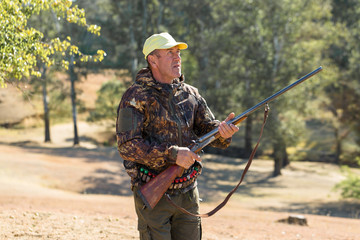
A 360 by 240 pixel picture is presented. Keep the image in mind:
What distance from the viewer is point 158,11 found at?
32125 mm

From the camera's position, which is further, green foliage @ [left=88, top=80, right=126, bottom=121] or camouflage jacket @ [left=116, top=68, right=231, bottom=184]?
green foliage @ [left=88, top=80, right=126, bottom=121]

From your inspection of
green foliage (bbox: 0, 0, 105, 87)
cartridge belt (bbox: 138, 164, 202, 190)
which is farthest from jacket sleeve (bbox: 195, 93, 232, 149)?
green foliage (bbox: 0, 0, 105, 87)

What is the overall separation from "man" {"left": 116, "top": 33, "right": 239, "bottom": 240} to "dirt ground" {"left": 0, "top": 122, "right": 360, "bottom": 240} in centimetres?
313

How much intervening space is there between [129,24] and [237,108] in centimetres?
965

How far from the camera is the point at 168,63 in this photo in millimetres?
3555

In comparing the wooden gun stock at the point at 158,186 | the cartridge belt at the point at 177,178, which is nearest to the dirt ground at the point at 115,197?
the cartridge belt at the point at 177,178

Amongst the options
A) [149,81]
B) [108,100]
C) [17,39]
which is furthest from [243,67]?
[149,81]

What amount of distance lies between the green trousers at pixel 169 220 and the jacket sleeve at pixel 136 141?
1.07ft

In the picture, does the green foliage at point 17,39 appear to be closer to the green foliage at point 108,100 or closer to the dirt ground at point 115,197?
the dirt ground at point 115,197

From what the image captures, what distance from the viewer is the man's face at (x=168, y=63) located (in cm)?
355

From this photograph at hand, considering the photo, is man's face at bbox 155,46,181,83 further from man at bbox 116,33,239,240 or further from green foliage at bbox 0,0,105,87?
green foliage at bbox 0,0,105,87

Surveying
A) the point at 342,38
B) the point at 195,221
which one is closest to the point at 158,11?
the point at 342,38

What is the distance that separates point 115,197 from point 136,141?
1182 centimetres

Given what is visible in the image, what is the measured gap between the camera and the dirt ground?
289 inches
